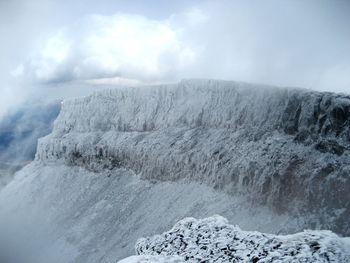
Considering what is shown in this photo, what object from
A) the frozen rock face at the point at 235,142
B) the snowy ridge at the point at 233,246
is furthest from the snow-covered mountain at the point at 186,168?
the snowy ridge at the point at 233,246

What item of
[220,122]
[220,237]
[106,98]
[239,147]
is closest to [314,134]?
[239,147]

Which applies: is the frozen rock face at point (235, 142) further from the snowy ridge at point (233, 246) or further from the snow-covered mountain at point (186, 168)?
the snowy ridge at point (233, 246)

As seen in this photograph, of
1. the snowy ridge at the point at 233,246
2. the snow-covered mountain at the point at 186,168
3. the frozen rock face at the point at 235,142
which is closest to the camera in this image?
the snowy ridge at the point at 233,246

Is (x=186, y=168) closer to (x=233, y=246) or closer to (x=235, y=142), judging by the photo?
(x=235, y=142)

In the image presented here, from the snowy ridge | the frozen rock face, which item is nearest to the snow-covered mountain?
the frozen rock face

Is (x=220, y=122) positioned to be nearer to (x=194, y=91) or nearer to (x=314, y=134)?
(x=194, y=91)
